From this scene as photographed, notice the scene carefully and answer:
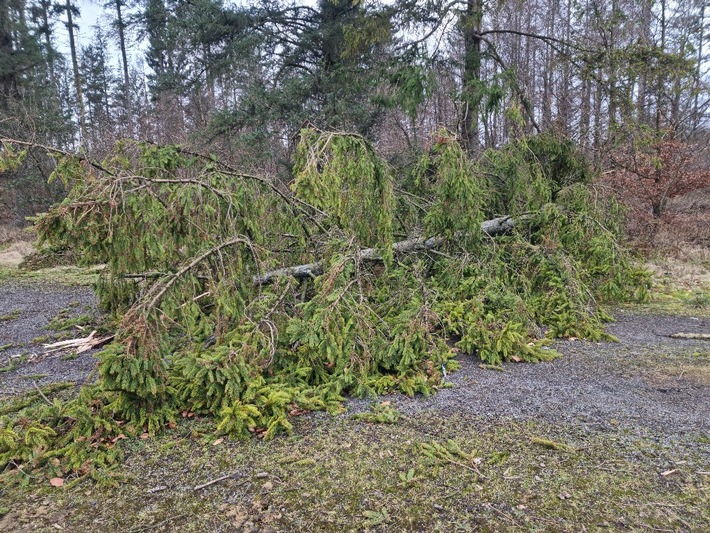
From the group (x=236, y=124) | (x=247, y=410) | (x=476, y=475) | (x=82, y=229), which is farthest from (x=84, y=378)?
(x=236, y=124)

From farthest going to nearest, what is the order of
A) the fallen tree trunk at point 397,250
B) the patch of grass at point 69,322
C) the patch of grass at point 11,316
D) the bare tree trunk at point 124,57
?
the bare tree trunk at point 124,57 → the patch of grass at point 11,316 → the patch of grass at point 69,322 → the fallen tree trunk at point 397,250

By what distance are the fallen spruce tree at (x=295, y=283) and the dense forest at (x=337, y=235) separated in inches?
0.7

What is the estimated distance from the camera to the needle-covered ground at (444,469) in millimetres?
1896

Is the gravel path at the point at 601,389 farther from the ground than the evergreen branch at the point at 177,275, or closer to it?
closer to it

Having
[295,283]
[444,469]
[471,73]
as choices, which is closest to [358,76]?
[471,73]

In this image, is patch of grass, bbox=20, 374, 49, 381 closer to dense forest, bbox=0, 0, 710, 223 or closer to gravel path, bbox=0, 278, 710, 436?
gravel path, bbox=0, 278, 710, 436

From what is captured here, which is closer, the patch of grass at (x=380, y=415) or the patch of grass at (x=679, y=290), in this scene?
the patch of grass at (x=380, y=415)

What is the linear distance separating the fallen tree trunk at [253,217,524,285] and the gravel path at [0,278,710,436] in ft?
4.89

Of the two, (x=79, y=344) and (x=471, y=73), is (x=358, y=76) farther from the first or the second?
(x=79, y=344)

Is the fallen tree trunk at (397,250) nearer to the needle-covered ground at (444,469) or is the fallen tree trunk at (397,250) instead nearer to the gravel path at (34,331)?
the needle-covered ground at (444,469)

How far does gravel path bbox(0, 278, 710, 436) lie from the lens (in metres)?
2.70

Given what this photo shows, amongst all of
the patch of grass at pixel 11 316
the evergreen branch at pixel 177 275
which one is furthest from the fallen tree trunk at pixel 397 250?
the patch of grass at pixel 11 316

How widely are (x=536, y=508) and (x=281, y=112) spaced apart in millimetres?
9610

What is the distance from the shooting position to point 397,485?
211 cm
